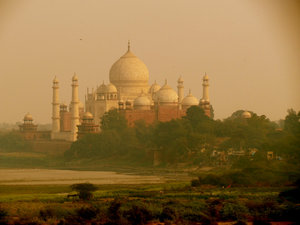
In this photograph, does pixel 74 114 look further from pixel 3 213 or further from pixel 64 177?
pixel 3 213

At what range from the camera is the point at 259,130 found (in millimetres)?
48188

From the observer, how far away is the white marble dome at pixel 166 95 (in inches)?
2450

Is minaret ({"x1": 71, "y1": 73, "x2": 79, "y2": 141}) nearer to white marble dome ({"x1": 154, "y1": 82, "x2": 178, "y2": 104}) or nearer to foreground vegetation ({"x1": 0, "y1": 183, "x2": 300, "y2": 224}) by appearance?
white marble dome ({"x1": 154, "y1": 82, "x2": 178, "y2": 104})

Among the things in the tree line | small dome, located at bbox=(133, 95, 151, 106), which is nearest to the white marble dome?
small dome, located at bbox=(133, 95, 151, 106)

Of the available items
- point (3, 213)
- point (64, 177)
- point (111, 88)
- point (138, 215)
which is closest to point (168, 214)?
point (138, 215)

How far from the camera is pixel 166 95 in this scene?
2457 inches

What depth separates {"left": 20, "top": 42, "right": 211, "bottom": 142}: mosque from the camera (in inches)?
2392

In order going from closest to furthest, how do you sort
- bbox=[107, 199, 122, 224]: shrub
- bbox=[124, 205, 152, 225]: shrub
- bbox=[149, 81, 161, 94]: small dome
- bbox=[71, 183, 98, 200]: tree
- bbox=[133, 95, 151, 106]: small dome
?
bbox=[107, 199, 122, 224]: shrub
bbox=[124, 205, 152, 225]: shrub
bbox=[71, 183, 98, 200]: tree
bbox=[133, 95, 151, 106]: small dome
bbox=[149, 81, 161, 94]: small dome

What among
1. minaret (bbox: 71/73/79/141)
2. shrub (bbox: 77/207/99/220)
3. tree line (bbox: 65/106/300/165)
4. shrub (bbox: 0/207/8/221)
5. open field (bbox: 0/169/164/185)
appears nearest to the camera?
shrub (bbox: 77/207/99/220)

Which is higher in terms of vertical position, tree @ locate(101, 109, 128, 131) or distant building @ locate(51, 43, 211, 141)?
distant building @ locate(51, 43, 211, 141)

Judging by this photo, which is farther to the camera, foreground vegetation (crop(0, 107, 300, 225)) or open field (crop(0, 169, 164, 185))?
open field (crop(0, 169, 164, 185))

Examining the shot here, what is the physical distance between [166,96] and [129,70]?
4.14 meters

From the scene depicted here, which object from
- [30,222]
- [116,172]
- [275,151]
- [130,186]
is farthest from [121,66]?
[30,222]

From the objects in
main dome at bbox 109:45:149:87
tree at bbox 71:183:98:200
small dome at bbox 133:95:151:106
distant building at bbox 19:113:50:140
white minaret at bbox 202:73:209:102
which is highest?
main dome at bbox 109:45:149:87
